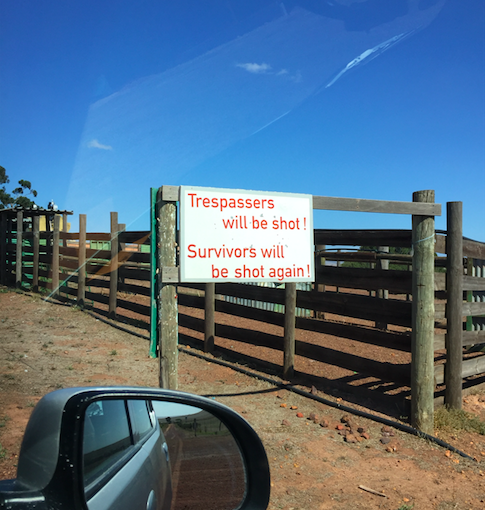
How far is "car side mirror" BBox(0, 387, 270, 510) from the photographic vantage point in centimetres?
112

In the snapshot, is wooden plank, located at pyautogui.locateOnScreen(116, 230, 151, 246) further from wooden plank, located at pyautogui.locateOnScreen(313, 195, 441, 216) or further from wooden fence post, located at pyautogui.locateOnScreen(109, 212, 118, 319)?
wooden plank, located at pyautogui.locateOnScreen(313, 195, 441, 216)

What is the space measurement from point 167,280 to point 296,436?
7.38 ft

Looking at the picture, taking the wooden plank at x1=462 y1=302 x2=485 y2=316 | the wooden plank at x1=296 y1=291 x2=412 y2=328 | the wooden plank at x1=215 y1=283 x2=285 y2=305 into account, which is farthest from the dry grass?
the wooden plank at x1=215 y1=283 x2=285 y2=305

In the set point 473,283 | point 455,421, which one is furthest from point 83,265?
point 455,421

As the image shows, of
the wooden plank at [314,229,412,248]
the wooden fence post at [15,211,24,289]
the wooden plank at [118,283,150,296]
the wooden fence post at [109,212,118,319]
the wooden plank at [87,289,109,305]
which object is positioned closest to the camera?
the wooden plank at [314,229,412,248]

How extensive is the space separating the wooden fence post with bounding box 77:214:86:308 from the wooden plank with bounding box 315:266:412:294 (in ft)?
25.5

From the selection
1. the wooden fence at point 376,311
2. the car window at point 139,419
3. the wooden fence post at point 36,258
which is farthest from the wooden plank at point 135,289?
the car window at point 139,419

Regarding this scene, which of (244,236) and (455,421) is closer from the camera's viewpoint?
(244,236)

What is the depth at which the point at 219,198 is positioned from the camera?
4.16 m

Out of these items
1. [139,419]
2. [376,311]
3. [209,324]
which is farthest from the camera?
[209,324]

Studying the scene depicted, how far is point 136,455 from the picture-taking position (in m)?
1.51

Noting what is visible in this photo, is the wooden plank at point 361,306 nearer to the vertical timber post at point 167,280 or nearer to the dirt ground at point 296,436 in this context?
the dirt ground at point 296,436

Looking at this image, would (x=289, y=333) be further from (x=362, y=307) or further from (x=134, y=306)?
(x=134, y=306)

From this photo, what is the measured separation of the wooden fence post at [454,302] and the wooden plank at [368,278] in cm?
53
